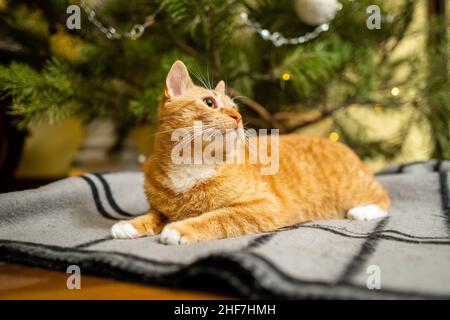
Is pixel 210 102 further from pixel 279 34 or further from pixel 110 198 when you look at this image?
pixel 279 34

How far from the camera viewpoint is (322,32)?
1.38 metres

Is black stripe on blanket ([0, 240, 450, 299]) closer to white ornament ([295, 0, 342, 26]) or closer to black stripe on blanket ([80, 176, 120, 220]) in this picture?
black stripe on blanket ([80, 176, 120, 220])

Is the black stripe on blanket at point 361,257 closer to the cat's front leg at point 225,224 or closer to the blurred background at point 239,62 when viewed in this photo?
the cat's front leg at point 225,224

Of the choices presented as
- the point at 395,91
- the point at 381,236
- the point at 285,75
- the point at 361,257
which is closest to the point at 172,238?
the point at 361,257

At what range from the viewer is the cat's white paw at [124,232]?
33.2 inches

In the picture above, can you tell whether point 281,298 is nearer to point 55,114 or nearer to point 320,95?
point 55,114

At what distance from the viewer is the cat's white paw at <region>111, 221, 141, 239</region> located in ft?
2.77

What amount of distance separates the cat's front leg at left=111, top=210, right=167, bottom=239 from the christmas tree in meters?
0.42

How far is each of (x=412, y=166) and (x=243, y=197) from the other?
34.0 inches

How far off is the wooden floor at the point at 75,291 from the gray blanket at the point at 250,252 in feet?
0.05

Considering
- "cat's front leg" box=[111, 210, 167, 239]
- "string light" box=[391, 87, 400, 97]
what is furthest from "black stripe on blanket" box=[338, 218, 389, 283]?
"string light" box=[391, 87, 400, 97]

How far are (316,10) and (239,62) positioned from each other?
0.34 m

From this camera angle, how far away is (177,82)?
0.97m
